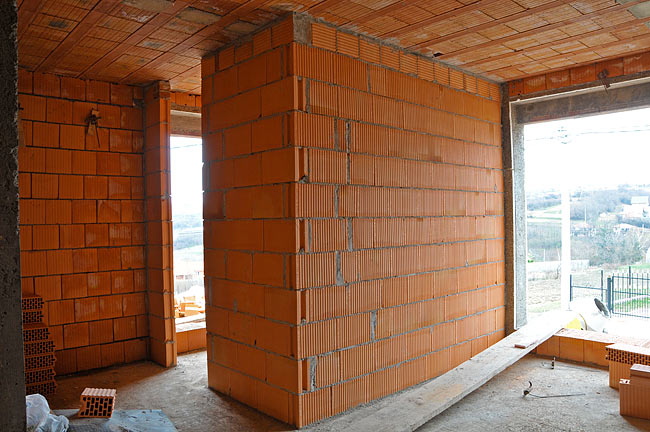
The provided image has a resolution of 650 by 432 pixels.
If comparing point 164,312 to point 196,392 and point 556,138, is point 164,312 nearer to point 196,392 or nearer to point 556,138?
point 196,392

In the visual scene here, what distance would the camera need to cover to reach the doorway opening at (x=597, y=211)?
9359mm

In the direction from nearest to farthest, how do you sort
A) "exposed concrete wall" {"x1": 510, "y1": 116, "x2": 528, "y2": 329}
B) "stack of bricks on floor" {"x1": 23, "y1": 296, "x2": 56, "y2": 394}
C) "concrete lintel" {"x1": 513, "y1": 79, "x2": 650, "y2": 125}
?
"stack of bricks on floor" {"x1": 23, "y1": 296, "x2": 56, "y2": 394}
"concrete lintel" {"x1": 513, "y1": 79, "x2": 650, "y2": 125}
"exposed concrete wall" {"x1": 510, "y1": 116, "x2": 528, "y2": 329}

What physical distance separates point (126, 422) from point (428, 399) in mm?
2240

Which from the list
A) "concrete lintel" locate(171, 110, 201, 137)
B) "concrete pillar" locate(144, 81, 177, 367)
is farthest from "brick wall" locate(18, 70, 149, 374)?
"concrete lintel" locate(171, 110, 201, 137)

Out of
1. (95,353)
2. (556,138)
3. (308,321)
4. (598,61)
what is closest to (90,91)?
(95,353)

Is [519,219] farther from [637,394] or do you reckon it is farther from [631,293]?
[631,293]

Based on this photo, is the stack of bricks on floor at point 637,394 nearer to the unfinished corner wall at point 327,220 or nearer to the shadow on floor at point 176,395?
the unfinished corner wall at point 327,220

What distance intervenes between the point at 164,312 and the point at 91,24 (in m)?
2.95

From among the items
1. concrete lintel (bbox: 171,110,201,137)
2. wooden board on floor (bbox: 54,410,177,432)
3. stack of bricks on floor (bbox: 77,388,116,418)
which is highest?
concrete lintel (bbox: 171,110,201,137)

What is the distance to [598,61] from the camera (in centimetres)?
485

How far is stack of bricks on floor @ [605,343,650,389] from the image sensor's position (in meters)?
4.05

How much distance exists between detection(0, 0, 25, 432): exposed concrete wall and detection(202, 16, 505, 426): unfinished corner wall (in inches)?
70.2

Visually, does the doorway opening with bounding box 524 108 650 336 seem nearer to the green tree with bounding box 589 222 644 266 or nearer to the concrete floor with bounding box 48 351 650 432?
the green tree with bounding box 589 222 644 266

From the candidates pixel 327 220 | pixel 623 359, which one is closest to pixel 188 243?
pixel 327 220
